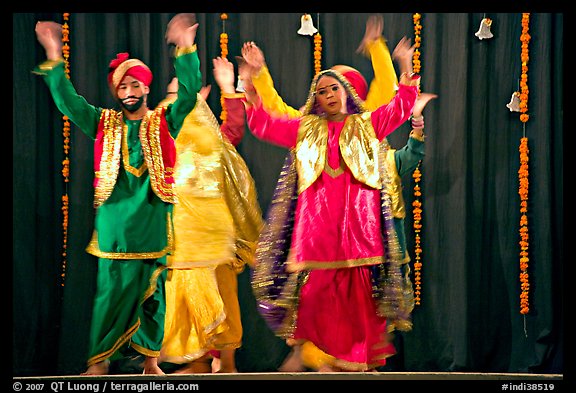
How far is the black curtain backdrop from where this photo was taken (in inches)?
214

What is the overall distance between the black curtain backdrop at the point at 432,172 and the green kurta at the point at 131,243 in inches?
17.4

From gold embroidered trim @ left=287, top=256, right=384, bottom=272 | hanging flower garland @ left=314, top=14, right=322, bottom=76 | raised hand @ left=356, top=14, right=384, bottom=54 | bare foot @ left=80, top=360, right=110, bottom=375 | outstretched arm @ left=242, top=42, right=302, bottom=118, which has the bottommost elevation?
bare foot @ left=80, top=360, right=110, bottom=375

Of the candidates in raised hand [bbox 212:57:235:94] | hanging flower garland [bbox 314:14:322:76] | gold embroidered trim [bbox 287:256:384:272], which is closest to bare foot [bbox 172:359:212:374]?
gold embroidered trim [bbox 287:256:384:272]

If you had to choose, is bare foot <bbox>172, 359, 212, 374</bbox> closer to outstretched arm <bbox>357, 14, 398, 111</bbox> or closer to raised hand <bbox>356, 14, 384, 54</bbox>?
outstretched arm <bbox>357, 14, 398, 111</bbox>

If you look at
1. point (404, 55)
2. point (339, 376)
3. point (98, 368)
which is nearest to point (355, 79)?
point (404, 55)

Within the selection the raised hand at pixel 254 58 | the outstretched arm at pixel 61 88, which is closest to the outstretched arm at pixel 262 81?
the raised hand at pixel 254 58

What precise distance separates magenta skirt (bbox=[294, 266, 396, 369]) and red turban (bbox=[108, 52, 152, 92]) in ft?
4.63

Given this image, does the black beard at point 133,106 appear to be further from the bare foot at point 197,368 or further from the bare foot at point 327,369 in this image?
the bare foot at point 327,369

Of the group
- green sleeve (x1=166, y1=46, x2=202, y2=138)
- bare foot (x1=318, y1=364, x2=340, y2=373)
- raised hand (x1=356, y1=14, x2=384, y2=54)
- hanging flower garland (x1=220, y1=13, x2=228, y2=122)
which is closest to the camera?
green sleeve (x1=166, y1=46, x2=202, y2=138)

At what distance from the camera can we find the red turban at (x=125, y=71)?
5.09 meters

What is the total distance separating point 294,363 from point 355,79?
5.35 feet

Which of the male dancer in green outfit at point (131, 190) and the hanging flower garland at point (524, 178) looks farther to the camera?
the hanging flower garland at point (524, 178)

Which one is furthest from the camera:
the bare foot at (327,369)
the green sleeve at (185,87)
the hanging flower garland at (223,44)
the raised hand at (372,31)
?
the hanging flower garland at (223,44)

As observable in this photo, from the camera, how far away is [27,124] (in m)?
5.44
